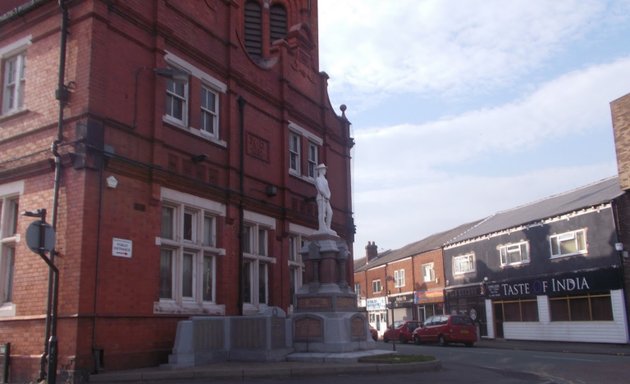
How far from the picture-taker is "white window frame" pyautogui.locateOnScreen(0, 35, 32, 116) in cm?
1427

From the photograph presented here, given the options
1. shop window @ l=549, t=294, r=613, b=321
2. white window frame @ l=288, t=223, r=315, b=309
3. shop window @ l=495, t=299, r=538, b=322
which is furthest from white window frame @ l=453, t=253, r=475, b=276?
white window frame @ l=288, t=223, r=315, b=309

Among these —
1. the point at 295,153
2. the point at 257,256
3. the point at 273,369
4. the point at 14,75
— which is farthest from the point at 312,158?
the point at 273,369

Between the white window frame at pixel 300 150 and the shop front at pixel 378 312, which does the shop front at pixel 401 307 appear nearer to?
the shop front at pixel 378 312

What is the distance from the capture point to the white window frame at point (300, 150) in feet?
67.7

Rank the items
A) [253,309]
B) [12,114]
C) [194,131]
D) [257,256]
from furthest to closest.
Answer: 1. [257,256]
2. [253,309]
3. [194,131]
4. [12,114]

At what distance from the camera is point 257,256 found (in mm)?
17859

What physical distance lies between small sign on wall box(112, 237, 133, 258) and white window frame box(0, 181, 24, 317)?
212cm

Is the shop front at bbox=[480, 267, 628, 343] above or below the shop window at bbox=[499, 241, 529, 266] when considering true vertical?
below

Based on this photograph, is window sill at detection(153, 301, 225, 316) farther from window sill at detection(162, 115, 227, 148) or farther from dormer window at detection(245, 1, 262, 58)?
dormer window at detection(245, 1, 262, 58)

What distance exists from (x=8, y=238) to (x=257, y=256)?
265 inches

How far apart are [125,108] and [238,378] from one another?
635cm

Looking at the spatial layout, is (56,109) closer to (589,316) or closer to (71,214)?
(71,214)

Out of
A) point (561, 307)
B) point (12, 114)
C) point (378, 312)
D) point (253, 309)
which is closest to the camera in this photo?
point (12, 114)

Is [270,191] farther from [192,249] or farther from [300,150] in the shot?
[192,249]
